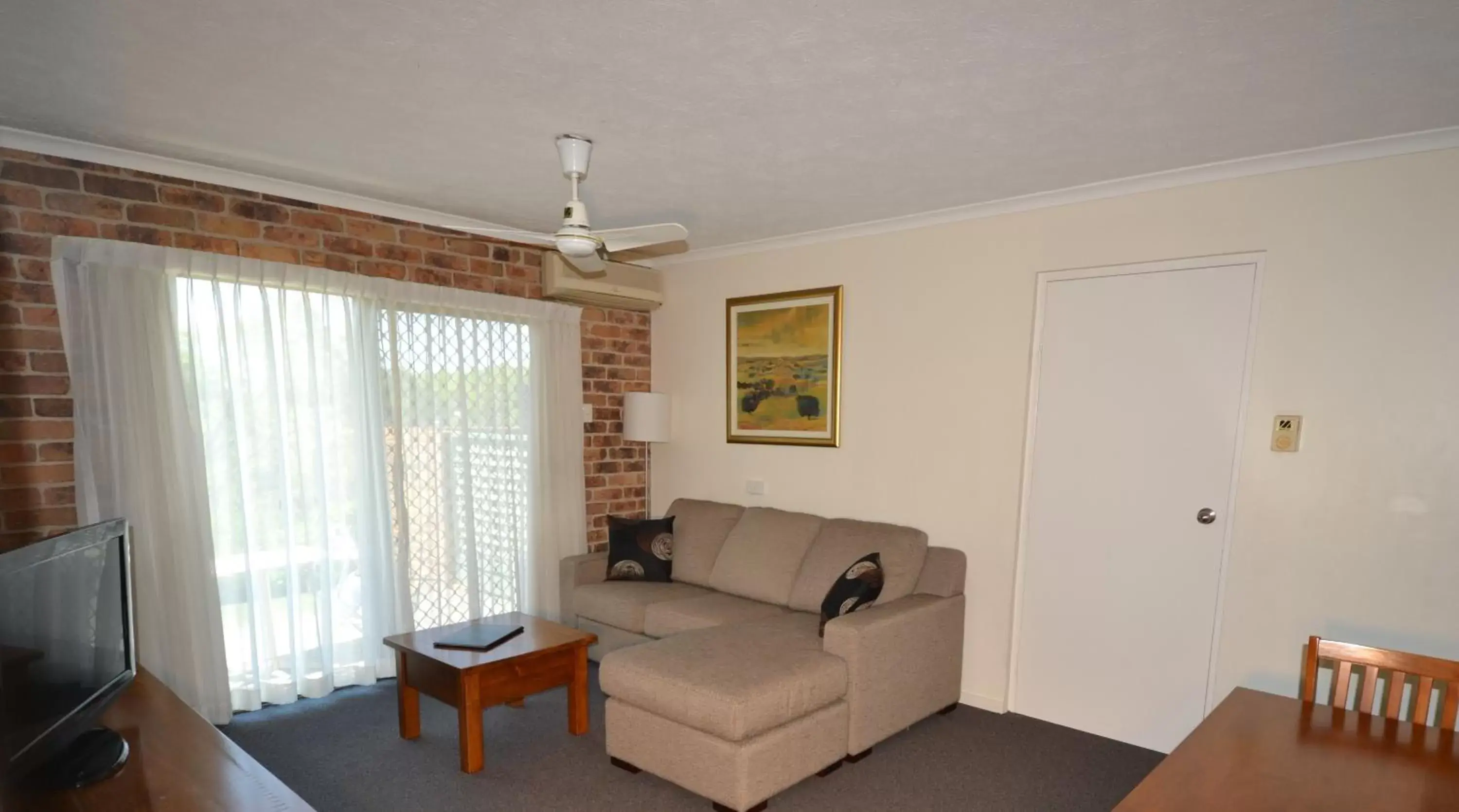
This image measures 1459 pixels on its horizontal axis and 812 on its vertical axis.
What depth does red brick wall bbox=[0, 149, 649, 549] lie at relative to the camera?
8.31 ft

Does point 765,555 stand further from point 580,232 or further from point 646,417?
point 580,232

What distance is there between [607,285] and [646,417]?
2.80ft

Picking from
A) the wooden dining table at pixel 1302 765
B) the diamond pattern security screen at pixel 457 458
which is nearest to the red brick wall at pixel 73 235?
the diamond pattern security screen at pixel 457 458

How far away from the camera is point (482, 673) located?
8.93 feet

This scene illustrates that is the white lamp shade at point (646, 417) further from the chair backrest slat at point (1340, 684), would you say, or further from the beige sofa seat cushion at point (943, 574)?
the chair backrest slat at point (1340, 684)

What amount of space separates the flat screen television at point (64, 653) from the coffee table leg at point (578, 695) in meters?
1.53

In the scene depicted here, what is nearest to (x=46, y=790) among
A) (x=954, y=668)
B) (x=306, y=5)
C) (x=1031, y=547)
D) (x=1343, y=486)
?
(x=306, y=5)

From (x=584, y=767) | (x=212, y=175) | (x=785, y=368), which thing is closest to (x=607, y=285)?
(x=785, y=368)

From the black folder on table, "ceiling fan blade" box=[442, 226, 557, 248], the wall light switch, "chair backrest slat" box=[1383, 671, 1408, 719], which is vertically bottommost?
the black folder on table

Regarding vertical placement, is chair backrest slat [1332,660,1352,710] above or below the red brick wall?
below

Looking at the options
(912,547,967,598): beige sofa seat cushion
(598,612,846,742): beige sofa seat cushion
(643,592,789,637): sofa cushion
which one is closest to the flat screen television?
(598,612,846,742): beige sofa seat cushion

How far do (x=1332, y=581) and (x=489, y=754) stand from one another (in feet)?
10.9

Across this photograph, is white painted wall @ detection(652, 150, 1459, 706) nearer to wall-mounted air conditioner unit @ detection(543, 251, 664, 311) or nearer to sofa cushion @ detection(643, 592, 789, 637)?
sofa cushion @ detection(643, 592, 789, 637)

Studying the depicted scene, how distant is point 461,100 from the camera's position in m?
2.17
